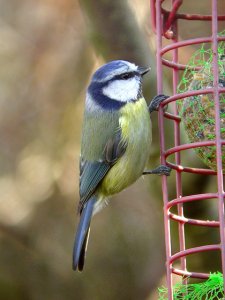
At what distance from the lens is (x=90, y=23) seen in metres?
6.13

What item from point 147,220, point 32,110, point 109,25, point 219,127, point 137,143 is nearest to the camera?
point 219,127

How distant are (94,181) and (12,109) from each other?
3369 mm

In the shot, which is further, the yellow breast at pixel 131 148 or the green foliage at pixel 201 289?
the yellow breast at pixel 131 148

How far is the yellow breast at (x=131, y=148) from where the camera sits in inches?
199

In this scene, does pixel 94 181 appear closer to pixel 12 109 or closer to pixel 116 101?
pixel 116 101

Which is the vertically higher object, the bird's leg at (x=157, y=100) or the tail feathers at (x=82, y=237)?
the bird's leg at (x=157, y=100)

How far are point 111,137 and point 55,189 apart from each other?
307 cm

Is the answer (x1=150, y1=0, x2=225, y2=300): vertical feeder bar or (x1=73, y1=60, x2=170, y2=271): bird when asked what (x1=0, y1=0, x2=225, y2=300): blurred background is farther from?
(x1=150, y1=0, x2=225, y2=300): vertical feeder bar

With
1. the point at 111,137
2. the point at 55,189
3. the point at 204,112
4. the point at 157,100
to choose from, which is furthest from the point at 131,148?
the point at 55,189

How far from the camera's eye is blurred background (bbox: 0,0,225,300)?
7.79 m

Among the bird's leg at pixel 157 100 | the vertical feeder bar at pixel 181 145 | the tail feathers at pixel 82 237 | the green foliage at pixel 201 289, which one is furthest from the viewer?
the tail feathers at pixel 82 237

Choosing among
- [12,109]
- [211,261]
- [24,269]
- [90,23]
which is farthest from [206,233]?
[12,109]

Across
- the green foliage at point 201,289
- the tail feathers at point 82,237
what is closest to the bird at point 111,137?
the tail feathers at point 82,237

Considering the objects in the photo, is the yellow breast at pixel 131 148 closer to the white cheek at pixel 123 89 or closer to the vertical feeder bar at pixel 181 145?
the white cheek at pixel 123 89
